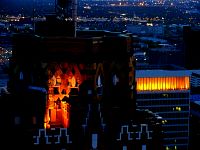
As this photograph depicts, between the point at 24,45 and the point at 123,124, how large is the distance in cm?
343

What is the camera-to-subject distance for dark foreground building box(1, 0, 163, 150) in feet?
56.5

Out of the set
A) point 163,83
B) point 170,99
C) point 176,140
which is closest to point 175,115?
point 170,99

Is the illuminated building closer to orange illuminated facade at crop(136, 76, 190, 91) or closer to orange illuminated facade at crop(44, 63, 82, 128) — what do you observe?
orange illuminated facade at crop(136, 76, 190, 91)

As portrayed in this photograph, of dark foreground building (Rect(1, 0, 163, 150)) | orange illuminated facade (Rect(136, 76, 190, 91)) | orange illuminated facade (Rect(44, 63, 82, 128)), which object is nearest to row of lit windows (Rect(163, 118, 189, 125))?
orange illuminated facade (Rect(136, 76, 190, 91))

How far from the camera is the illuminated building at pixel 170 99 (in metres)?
59.3

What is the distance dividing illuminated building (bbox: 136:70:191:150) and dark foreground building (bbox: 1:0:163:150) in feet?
133

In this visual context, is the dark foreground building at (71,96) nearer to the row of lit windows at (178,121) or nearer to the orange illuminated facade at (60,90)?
the orange illuminated facade at (60,90)

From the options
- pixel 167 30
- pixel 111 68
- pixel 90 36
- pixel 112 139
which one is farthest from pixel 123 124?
pixel 167 30

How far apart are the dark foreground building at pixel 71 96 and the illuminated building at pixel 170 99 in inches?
1599

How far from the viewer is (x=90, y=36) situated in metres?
18.7

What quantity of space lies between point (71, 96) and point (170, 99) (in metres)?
43.0

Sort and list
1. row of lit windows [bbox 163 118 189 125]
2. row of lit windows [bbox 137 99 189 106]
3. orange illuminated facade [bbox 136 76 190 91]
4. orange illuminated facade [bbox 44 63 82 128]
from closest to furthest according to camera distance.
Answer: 1. orange illuminated facade [bbox 44 63 82 128]
2. row of lit windows [bbox 137 99 189 106]
3. orange illuminated facade [bbox 136 76 190 91]
4. row of lit windows [bbox 163 118 189 125]

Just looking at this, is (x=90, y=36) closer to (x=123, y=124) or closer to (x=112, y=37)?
(x=112, y=37)

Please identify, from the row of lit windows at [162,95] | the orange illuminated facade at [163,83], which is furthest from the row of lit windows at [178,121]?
the orange illuminated facade at [163,83]
